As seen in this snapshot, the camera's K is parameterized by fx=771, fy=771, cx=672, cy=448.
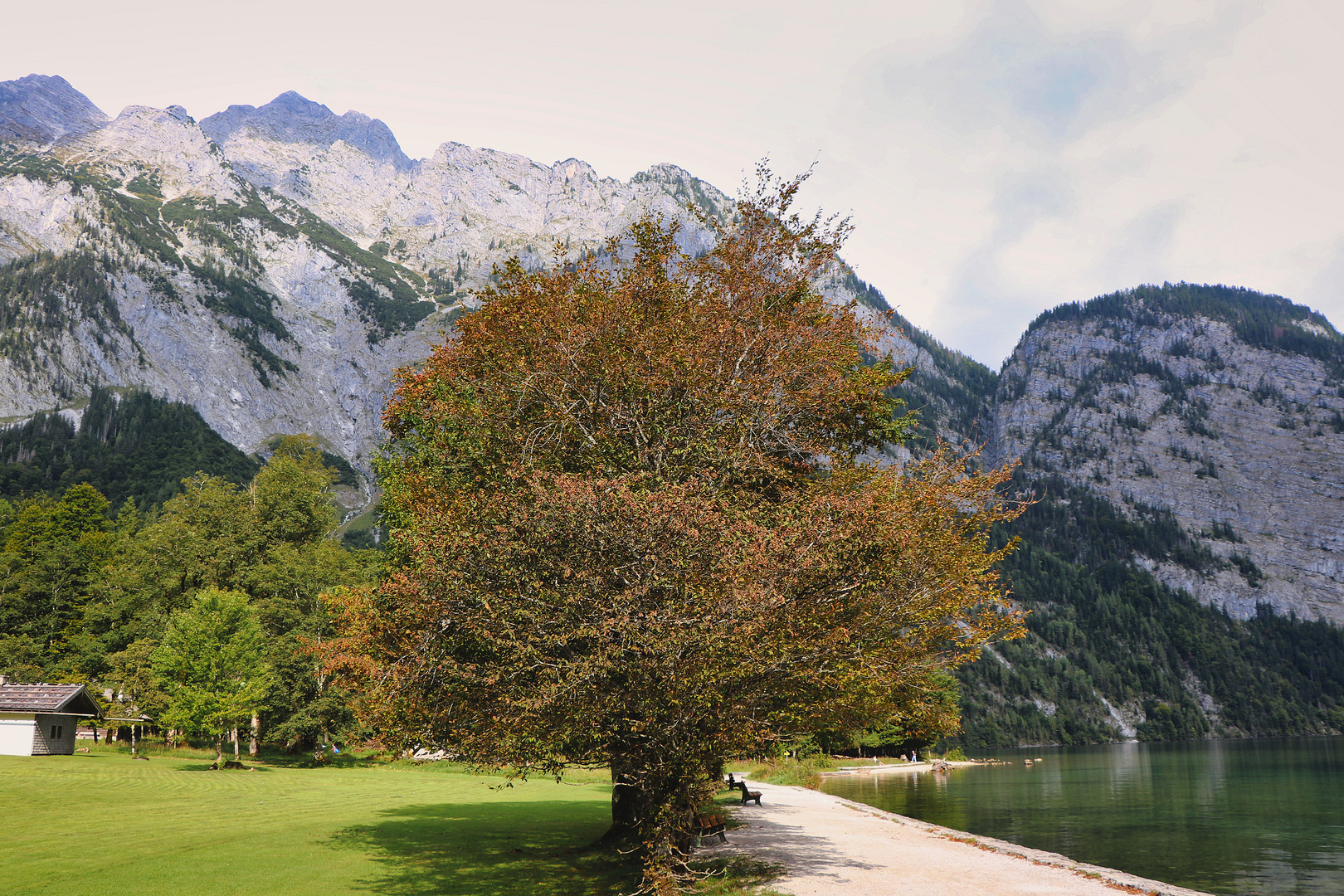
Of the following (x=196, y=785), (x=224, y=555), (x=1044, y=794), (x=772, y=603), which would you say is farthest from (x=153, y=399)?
(x=772, y=603)

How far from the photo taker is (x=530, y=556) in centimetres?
1355

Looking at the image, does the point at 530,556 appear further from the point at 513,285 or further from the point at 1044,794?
the point at 1044,794

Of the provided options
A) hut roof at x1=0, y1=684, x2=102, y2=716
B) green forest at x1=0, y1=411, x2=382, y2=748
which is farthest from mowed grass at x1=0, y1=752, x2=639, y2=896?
hut roof at x1=0, y1=684, x2=102, y2=716

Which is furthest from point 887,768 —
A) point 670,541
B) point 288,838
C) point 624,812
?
point 670,541

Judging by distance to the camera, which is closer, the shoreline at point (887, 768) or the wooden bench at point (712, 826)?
the wooden bench at point (712, 826)

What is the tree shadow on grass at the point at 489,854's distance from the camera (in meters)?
15.4

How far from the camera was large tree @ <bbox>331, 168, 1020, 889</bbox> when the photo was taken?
12852 millimetres

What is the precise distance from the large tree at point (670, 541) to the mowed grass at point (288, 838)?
8.74 feet

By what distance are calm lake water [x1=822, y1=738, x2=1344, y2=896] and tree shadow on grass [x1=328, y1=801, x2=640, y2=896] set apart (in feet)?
57.9

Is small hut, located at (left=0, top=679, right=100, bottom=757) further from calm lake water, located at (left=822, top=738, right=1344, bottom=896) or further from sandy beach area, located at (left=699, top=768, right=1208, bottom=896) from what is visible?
calm lake water, located at (left=822, top=738, right=1344, bottom=896)

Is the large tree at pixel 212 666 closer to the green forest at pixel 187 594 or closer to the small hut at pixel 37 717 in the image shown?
the green forest at pixel 187 594

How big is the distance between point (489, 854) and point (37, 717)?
152 feet

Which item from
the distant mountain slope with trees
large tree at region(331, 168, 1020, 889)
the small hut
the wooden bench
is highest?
the distant mountain slope with trees

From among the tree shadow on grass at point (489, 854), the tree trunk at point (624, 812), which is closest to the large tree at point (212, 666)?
the tree shadow on grass at point (489, 854)
